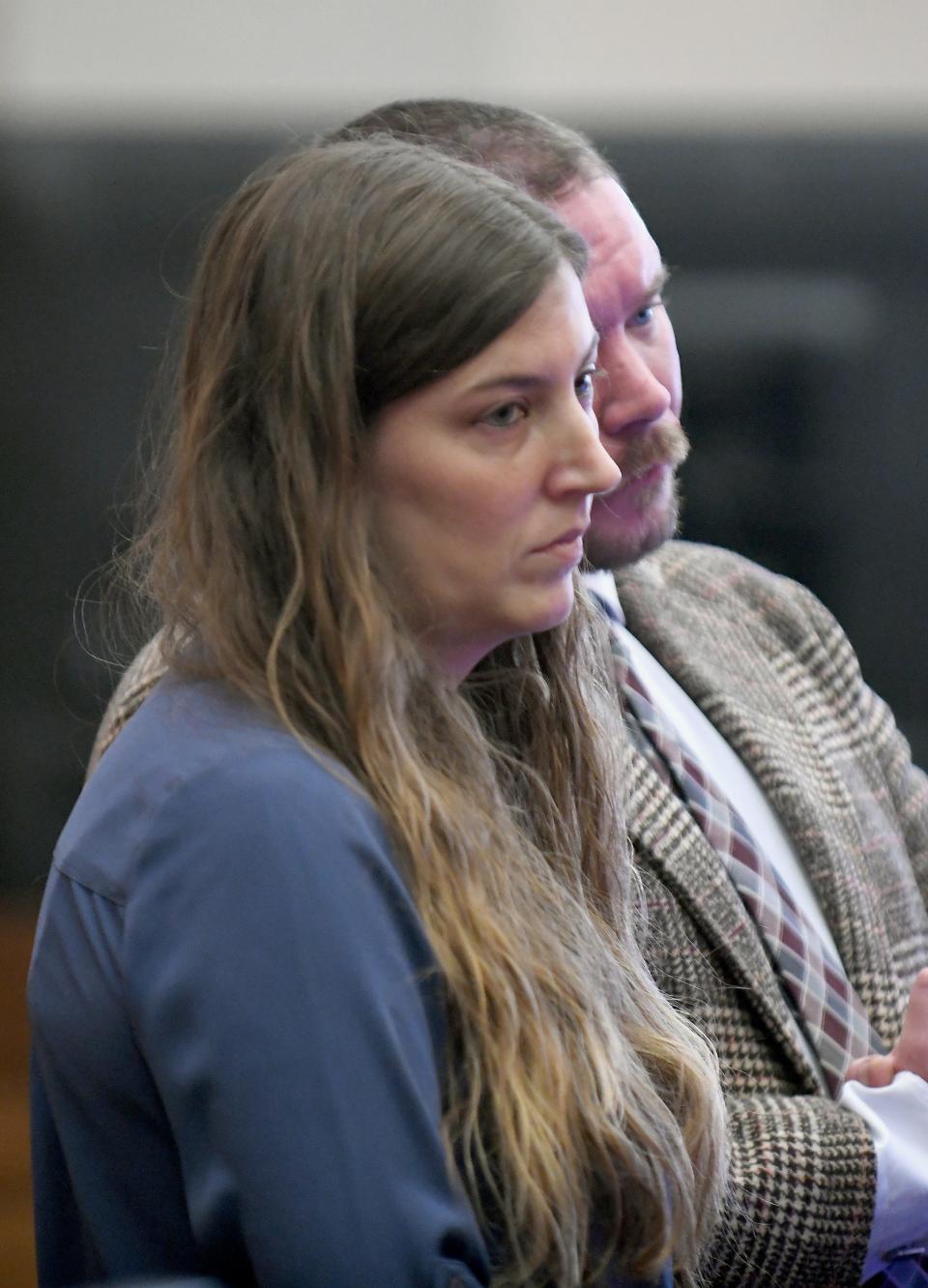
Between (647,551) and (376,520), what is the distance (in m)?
0.52

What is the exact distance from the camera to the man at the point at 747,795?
1058mm

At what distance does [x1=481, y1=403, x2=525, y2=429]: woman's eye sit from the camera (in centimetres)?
81

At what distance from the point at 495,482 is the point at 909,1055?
55 centimetres

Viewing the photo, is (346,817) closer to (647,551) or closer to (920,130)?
(647,551)

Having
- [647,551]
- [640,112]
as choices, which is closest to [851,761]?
[647,551]

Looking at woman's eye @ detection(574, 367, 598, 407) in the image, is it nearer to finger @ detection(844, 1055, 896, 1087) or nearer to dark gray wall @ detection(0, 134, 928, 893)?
finger @ detection(844, 1055, 896, 1087)

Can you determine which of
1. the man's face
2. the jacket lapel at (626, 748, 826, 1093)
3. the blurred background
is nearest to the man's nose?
the man's face

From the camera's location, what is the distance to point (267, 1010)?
684 millimetres

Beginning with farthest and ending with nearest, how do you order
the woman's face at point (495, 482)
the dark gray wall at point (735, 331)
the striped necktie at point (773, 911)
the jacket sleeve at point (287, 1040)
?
the dark gray wall at point (735, 331) → the striped necktie at point (773, 911) → the woman's face at point (495, 482) → the jacket sleeve at point (287, 1040)

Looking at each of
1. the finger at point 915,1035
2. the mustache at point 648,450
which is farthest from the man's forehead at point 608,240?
the finger at point 915,1035

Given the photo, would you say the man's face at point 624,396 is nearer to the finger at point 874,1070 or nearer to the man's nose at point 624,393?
the man's nose at point 624,393

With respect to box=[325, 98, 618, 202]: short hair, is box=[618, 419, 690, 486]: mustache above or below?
below

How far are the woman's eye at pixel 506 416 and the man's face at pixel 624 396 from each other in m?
0.45

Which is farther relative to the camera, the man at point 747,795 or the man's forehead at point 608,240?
the man's forehead at point 608,240
